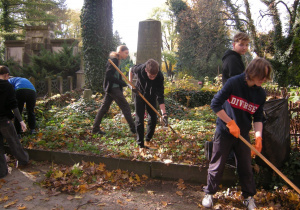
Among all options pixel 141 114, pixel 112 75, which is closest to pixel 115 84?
pixel 112 75

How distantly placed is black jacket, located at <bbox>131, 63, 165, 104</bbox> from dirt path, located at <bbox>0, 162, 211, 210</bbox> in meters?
1.47

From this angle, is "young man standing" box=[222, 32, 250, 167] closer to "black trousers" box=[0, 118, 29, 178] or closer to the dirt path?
the dirt path

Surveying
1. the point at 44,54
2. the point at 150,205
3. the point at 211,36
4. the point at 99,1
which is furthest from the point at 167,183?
the point at 211,36

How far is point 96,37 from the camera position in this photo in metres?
9.92

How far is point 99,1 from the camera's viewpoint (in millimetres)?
9633

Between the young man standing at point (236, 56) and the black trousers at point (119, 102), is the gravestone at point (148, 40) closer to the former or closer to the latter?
the black trousers at point (119, 102)

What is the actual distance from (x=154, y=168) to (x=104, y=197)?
935mm

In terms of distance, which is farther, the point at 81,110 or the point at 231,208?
the point at 81,110

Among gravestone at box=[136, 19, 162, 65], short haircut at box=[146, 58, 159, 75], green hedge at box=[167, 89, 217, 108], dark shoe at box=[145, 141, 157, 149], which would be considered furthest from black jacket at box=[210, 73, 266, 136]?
green hedge at box=[167, 89, 217, 108]

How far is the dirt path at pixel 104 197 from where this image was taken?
3145 millimetres

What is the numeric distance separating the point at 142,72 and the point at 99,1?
6652 mm

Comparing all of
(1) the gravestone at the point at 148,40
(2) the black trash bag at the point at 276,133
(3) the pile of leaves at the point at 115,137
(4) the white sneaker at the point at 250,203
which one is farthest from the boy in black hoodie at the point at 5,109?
(1) the gravestone at the point at 148,40

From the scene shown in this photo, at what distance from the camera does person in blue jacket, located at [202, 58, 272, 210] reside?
8.68ft

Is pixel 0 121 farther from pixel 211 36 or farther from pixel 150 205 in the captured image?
pixel 211 36
